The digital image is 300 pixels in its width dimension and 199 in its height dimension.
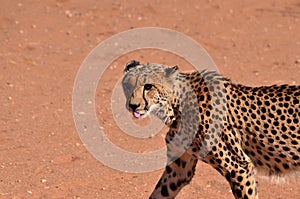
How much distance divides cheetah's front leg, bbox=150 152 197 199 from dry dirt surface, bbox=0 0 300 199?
0.64 metres

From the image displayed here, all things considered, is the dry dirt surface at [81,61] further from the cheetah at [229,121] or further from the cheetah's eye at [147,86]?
the cheetah's eye at [147,86]

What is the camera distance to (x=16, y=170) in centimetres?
711

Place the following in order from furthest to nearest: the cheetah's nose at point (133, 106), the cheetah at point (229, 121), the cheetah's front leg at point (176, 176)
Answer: the cheetah's front leg at point (176, 176)
the cheetah at point (229, 121)
the cheetah's nose at point (133, 106)

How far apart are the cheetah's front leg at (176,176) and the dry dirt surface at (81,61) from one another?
644mm

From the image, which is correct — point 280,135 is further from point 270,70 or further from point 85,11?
point 85,11

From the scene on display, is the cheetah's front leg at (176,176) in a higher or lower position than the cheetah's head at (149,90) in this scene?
lower

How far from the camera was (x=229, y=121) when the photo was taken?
5648mm

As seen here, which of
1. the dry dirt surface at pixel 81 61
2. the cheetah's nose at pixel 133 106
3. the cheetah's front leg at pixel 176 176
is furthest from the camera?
the dry dirt surface at pixel 81 61

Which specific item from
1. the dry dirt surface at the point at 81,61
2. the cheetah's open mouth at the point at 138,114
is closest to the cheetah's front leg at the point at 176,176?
the dry dirt surface at the point at 81,61

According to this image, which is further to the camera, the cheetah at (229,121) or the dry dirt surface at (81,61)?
the dry dirt surface at (81,61)

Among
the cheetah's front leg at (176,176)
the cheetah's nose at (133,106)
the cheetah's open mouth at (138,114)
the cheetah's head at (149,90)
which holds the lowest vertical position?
the cheetah's front leg at (176,176)

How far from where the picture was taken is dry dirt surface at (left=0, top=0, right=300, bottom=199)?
693cm

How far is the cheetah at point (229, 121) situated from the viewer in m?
5.54

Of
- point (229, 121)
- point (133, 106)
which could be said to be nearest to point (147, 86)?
point (133, 106)
